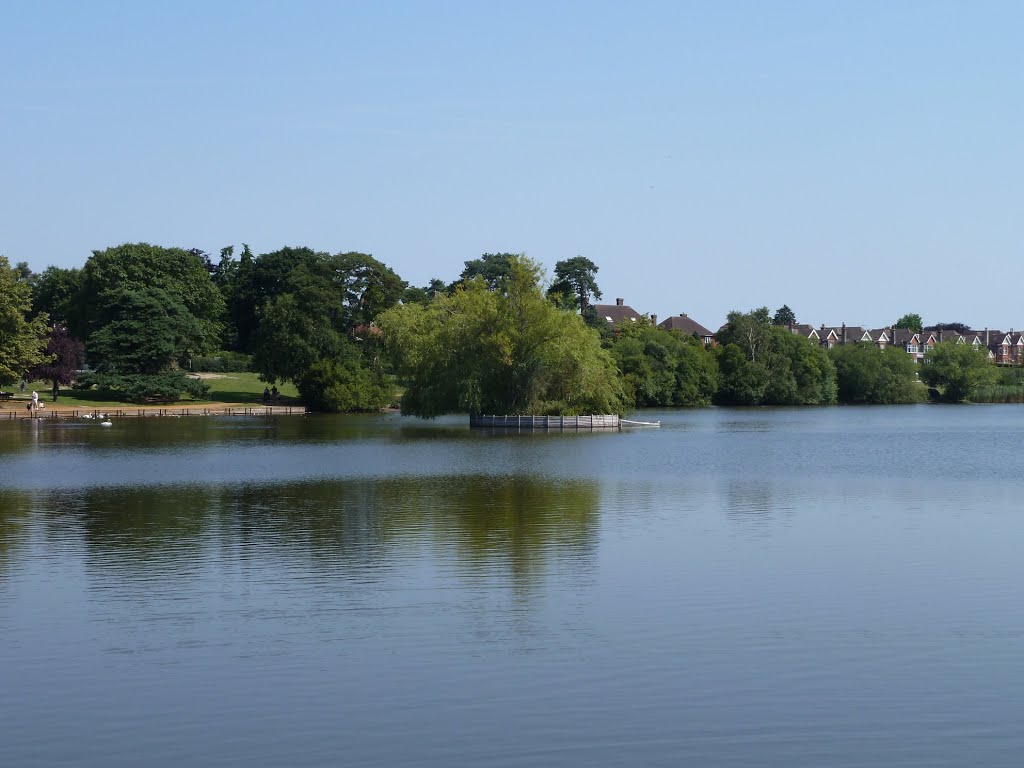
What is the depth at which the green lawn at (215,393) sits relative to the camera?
287ft

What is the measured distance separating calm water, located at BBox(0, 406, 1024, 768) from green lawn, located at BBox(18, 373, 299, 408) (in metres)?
56.7

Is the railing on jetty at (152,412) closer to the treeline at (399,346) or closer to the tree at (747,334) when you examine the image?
the treeline at (399,346)

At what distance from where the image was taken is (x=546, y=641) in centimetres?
1399

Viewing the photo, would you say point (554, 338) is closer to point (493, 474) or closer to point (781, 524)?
point (493, 474)

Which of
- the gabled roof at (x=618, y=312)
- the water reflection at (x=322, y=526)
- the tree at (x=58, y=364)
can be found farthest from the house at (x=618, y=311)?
the water reflection at (x=322, y=526)

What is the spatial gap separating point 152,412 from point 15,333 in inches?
422

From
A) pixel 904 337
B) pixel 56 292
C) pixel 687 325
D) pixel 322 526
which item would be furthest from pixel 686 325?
pixel 322 526

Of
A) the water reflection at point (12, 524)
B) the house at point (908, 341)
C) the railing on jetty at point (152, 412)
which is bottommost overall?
the water reflection at point (12, 524)

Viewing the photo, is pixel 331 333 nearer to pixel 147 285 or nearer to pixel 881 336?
pixel 147 285

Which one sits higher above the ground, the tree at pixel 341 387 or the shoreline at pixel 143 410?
the tree at pixel 341 387

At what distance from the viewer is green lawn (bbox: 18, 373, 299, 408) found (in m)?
87.5

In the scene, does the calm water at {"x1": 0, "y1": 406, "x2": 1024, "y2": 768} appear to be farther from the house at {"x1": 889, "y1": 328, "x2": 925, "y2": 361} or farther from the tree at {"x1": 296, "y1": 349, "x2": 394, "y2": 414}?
the house at {"x1": 889, "y1": 328, "x2": 925, "y2": 361}

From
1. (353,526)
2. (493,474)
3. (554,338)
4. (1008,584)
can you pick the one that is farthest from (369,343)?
(1008,584)

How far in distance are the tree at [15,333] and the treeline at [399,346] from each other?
15 centimetres
